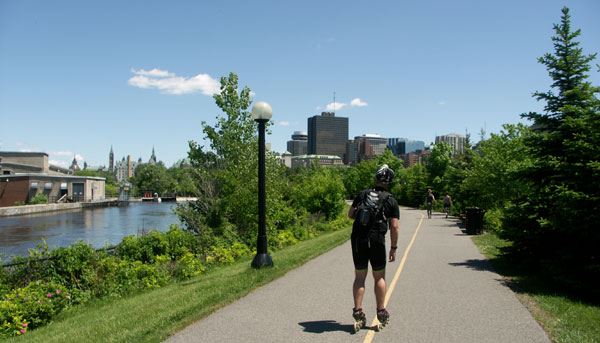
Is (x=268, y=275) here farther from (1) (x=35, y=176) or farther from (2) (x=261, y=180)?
(1) (x=35, y=176)

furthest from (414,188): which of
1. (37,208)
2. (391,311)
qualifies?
(37,208)

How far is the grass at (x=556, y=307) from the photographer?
196 inches

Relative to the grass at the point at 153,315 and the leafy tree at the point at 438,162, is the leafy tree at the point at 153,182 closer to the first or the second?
the leafy tree at the point at 438,162

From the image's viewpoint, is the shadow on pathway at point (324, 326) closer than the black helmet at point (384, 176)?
Yes

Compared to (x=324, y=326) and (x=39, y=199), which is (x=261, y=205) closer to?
(x=324, y=326)

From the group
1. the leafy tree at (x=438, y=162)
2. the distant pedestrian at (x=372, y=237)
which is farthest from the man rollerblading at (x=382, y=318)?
the leafy tree at (x=438, y=162)

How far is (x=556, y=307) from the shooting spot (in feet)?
20.2

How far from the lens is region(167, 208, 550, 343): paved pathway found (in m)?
4.93

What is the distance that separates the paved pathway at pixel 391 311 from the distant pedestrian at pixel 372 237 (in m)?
0.43

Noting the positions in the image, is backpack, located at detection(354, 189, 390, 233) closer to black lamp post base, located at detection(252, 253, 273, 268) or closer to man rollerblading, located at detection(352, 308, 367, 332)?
man rollerblading, located at detection(352, 308, 367, 332)

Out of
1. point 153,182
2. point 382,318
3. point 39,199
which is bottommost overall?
point 39,199

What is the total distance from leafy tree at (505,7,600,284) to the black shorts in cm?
414

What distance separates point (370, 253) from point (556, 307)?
3.41 m

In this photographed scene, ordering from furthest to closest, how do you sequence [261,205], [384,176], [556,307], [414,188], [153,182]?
[153,182] < [414,188] < [261,205] < [556,307] < [384,176]
